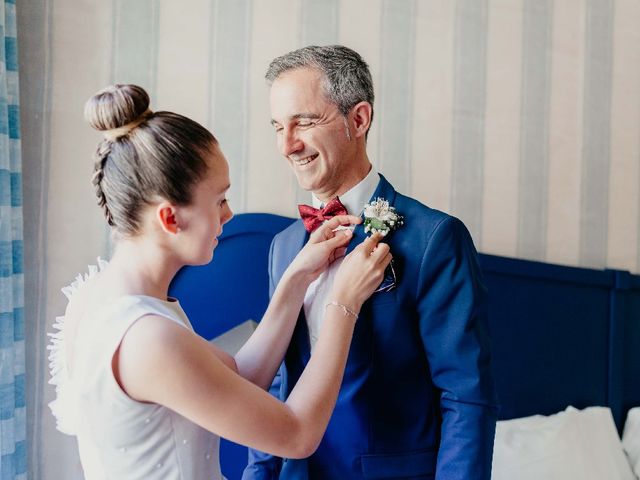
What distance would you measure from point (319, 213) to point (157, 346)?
2.05 feet

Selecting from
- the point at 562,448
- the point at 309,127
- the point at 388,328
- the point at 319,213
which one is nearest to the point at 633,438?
the point at 562,448

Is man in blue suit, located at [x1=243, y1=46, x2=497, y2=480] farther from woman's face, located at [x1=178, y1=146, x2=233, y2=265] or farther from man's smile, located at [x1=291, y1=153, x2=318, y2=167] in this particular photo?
woman's face, located at [x1=178, y1=146, x2=233, y2=265]

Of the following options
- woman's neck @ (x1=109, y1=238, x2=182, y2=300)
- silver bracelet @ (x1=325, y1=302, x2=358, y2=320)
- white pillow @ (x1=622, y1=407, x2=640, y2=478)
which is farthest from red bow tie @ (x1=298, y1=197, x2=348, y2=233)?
white pillow @ (x1=622, y1=407, x2=640, y2=478)

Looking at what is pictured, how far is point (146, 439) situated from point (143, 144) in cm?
49

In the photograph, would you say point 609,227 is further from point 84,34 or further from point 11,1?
point 11,1

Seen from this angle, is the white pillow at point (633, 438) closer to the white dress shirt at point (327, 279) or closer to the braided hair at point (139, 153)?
the white dress shirt at point (327, 279)

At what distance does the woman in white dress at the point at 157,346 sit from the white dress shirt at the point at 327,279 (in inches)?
10.3

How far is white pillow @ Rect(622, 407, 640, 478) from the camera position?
2.55 m

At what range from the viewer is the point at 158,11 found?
2320 millimetres

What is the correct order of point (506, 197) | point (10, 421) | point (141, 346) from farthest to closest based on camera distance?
point (506, 197), point (10, 421), point (141, 346)

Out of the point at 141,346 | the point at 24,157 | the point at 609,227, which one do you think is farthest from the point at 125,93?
the point at 609,227

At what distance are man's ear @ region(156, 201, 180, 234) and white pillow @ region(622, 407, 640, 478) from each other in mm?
2161

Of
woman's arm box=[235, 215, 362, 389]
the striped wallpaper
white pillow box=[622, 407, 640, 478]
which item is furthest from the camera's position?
white pillow box=[622, 407, 640, 478]

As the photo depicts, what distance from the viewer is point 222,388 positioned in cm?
107
